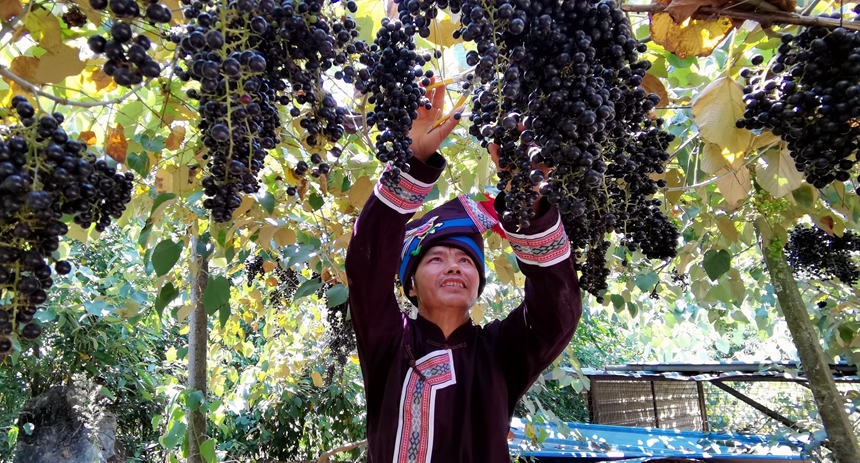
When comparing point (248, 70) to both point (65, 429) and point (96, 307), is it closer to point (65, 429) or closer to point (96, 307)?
point (96, 307)

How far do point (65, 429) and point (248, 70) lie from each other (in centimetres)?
649

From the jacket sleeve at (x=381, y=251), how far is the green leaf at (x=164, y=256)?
52 cm

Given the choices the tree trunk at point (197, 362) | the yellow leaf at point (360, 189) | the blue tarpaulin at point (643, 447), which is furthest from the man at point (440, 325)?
the blue tarpaulin at point (643, 447)

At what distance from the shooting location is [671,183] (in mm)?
1831

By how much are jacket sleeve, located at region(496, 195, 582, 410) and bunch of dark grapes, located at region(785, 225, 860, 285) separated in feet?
7.28

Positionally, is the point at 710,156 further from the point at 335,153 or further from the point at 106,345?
the point at 106,345

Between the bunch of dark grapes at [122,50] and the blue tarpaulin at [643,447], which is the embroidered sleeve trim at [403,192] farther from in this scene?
the blue tarpaulin at [643,447]

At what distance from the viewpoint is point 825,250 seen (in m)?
2.95

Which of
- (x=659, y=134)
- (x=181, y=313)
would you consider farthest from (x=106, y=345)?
(x=659, y=134)

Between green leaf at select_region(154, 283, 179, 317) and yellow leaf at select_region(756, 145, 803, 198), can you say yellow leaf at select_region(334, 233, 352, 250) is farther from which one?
yellow leaf at select_region(756, 145, 803, 198)

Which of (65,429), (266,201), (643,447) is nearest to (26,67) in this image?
(266,201)

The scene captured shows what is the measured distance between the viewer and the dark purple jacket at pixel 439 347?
4.66 ft

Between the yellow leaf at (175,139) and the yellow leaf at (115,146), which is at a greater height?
the yellow leaf at (175,139)

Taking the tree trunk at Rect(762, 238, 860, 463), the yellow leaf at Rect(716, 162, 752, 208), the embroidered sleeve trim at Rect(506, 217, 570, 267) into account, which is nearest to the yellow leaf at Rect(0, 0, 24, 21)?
the embroidered sleeve trim at Rect(506, 217, 570, 267)
